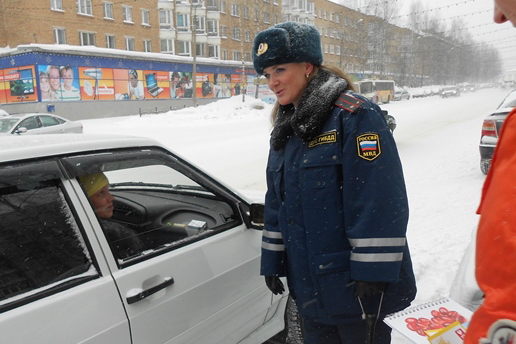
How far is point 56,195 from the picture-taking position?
1.67 metres

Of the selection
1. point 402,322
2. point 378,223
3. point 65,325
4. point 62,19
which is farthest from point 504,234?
point 62,19

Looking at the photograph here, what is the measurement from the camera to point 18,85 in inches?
1069

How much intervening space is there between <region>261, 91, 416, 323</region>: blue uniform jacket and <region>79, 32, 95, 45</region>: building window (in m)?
34.2

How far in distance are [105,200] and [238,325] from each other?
3.20ft

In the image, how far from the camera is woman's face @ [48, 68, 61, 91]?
26.7 metres

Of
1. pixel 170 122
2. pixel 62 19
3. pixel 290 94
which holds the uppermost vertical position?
pixel 62 19

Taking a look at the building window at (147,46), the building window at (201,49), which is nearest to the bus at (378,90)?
the building window at (201,49)

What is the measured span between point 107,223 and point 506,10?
5.64 feet

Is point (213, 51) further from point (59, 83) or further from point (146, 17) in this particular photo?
point (59, 83)

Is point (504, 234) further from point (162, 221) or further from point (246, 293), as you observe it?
point (162, 221)

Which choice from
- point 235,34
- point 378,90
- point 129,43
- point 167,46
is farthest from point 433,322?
point 235,34

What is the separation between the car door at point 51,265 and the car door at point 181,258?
60mm

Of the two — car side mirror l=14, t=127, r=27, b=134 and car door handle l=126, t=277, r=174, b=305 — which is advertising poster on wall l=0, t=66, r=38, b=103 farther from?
car door handle l=126, t=277, r=174, b=305

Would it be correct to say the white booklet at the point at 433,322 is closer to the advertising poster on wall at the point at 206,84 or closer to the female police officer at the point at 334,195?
the female police officer at the point at 334,195
